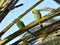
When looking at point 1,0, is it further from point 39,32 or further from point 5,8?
point 39,32

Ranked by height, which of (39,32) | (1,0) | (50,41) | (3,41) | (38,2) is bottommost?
(3,41)

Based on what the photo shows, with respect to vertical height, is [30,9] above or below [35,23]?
above

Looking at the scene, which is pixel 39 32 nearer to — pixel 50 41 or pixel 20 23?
pixel 20 23

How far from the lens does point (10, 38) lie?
1641 mm

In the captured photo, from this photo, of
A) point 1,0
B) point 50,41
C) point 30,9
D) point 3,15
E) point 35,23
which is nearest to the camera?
point 35,23

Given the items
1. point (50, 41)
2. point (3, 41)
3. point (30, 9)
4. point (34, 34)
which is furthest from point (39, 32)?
point (50, 41)

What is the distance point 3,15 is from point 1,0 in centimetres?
34

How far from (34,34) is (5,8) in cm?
35

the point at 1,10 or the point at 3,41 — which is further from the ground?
the point at 1,10

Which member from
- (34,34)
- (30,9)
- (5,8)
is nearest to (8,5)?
(5,8)

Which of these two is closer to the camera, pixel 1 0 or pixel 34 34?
pixel 34 34

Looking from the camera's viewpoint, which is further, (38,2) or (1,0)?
(1,0)

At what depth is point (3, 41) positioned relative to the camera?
1.65 meters

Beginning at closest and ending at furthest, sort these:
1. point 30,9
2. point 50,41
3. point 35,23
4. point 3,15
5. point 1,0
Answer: point 35,23, point 3,15, point 30,9, point 1,0, point 50,41
